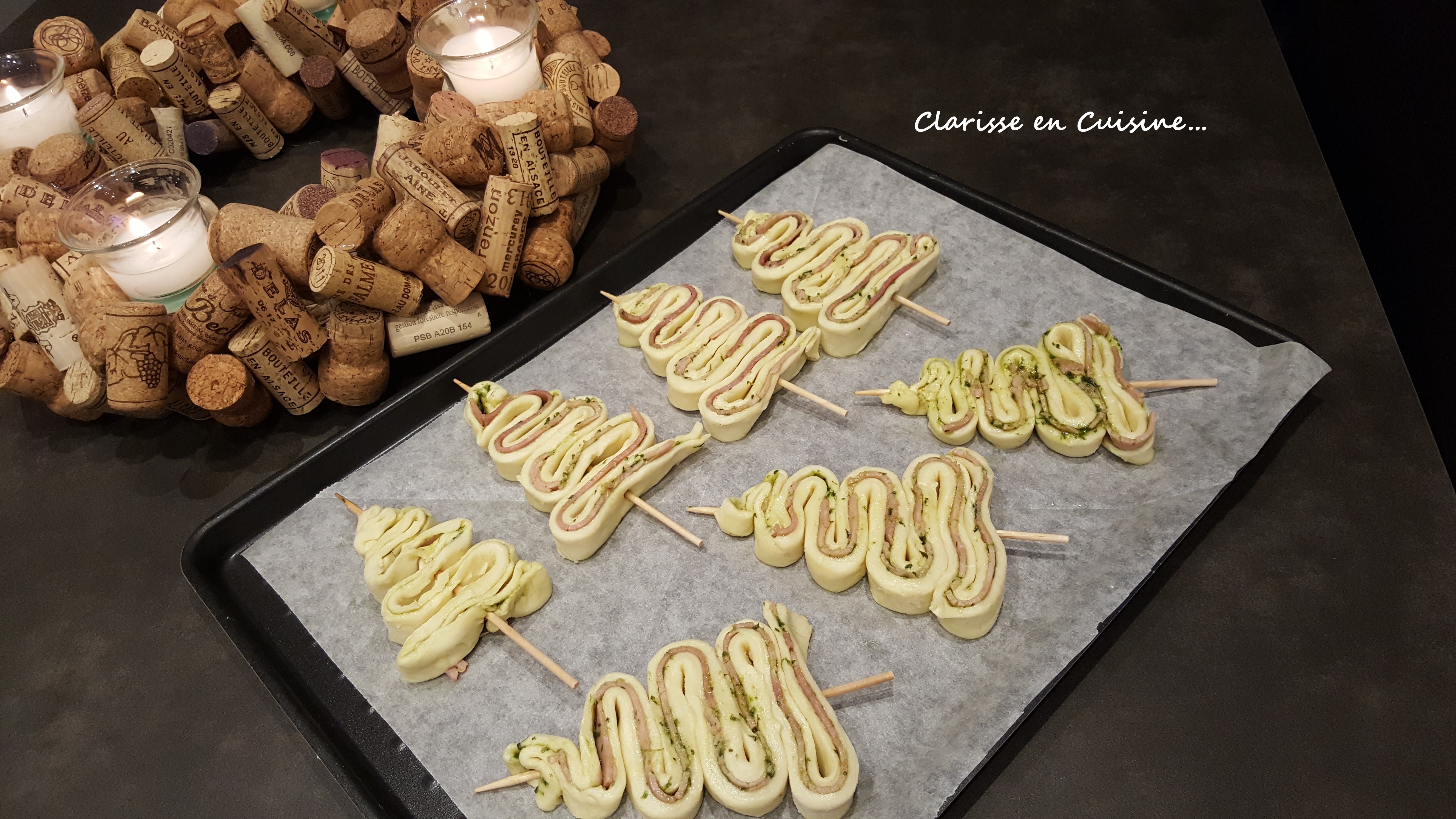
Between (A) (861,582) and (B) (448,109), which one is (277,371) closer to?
(B) (448,109)

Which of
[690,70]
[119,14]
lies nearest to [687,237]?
[690,70]

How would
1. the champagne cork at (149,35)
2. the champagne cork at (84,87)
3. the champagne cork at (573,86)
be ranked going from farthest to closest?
1. the champagne cork at (149,35)
2. the champagne cork at (84,87)
3. the champagne cork at (573,86)

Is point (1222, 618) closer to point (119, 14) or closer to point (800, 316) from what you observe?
point (800, 316)

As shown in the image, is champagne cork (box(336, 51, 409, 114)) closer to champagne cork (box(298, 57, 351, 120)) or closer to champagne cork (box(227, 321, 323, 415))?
champagne cork (box(298, 57, 351, 120))

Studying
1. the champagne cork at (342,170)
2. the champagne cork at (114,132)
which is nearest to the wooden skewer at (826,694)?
the champagne cork at (342,170)

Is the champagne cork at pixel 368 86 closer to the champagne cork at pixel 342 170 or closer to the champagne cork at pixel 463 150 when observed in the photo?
the champagne cork at pixel 342 170

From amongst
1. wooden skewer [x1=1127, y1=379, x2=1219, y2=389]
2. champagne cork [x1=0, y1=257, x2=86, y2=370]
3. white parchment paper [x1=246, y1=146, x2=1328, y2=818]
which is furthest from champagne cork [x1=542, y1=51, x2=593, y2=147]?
wooden skewer [x1=1127, y1=379, x2=1219, y2=389]

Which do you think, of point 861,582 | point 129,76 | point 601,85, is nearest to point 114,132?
point 129,76
